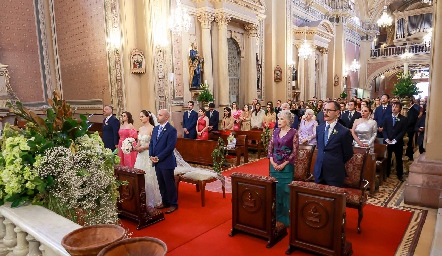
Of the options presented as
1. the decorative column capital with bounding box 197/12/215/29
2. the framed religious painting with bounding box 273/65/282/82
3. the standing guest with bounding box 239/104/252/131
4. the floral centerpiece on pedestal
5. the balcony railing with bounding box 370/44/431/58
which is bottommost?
the standing guest with bounding box 239/104/252/131

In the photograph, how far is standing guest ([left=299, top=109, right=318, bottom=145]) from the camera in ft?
21.2

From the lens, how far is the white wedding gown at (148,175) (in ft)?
16.3

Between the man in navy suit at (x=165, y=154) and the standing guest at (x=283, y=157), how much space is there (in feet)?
5.12

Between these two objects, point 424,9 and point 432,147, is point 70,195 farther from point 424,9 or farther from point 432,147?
point 424,9

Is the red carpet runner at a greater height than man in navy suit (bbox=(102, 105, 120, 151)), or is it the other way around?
man in navy suit (bbox=(102, 105, 120, 151))

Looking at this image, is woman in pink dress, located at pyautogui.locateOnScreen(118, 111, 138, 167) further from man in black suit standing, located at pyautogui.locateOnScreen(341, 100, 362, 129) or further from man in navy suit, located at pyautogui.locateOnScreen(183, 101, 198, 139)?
man in black suit standing, located at pyautogui.locateOnScreen(341, 100, 362, 129)

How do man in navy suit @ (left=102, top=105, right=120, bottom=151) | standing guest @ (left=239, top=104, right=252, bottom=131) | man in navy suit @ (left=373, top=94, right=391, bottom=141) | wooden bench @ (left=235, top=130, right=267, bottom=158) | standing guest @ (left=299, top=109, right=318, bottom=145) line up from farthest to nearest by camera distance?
1. standing guest @ (left=239, top=104, right=252, bottom=131)
2. wooden bench @ (left=235, top=130, right=267, bottom=158)
3. man in navy suit @ (left=373, top=94, right=391, bottom=141)
4. standing guest @ (left=299, top=109, right=318, bottom=145)
5. man in navy suit @ (left=102, top=105, right=120, bottom=151)

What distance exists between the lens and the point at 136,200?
432 cm

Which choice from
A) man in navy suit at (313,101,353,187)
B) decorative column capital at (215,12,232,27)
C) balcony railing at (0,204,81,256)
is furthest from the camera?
decorative column capital at (215,12,232,27)

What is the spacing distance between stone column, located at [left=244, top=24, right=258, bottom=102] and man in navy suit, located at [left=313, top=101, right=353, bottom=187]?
960 centimetres

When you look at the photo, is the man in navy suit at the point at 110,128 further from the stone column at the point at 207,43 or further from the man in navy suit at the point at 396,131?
the man in navy suit at the point at 396,131

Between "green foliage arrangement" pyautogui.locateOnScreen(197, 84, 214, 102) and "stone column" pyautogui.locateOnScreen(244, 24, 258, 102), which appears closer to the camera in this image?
"green foliage arrangement" pyautogui.locateOnScreen(197, 84, 214, 102)

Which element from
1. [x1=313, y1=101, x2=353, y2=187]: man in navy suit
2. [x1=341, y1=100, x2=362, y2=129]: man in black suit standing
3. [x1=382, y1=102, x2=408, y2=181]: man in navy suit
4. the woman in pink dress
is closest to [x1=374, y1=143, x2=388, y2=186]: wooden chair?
[x1=382, y1=102, x2=408, y2=181]: man in navy suit

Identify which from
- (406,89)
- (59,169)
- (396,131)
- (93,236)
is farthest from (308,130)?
(93,236)
